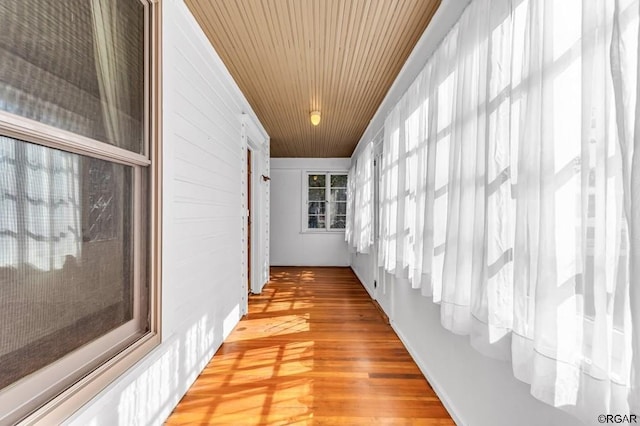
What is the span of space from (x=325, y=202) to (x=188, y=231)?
202 inches

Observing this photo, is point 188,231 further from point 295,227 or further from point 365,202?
point 295,227

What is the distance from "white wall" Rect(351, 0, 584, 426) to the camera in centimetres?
114

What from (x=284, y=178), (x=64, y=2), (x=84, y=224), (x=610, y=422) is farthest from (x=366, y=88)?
(x=284, y=178)

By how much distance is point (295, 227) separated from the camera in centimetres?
699

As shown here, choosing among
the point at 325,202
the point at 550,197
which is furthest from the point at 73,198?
the point at 325,202

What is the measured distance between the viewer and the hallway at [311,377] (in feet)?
5.91

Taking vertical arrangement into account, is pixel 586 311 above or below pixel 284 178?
below

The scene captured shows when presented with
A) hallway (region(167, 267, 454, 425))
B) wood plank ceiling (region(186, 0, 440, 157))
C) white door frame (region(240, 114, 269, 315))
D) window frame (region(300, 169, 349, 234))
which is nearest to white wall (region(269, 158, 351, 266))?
window frame (region(300, 169, 349, 234))

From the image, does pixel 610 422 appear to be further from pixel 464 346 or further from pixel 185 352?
pixel 185 352

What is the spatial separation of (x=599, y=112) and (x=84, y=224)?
173 centimetres

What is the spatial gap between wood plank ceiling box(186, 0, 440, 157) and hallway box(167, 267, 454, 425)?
2.55 m

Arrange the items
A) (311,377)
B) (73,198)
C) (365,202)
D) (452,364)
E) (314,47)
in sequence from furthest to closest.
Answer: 1. (365,202)
2. (314,47)
3. (311,377)
4. (452,364)
5. (73,198)

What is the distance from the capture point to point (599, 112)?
0.74m

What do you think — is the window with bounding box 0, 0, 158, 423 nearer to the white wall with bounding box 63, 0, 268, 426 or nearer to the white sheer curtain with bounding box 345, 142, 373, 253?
the white wall with bounding box 63, 0, 268, 426
